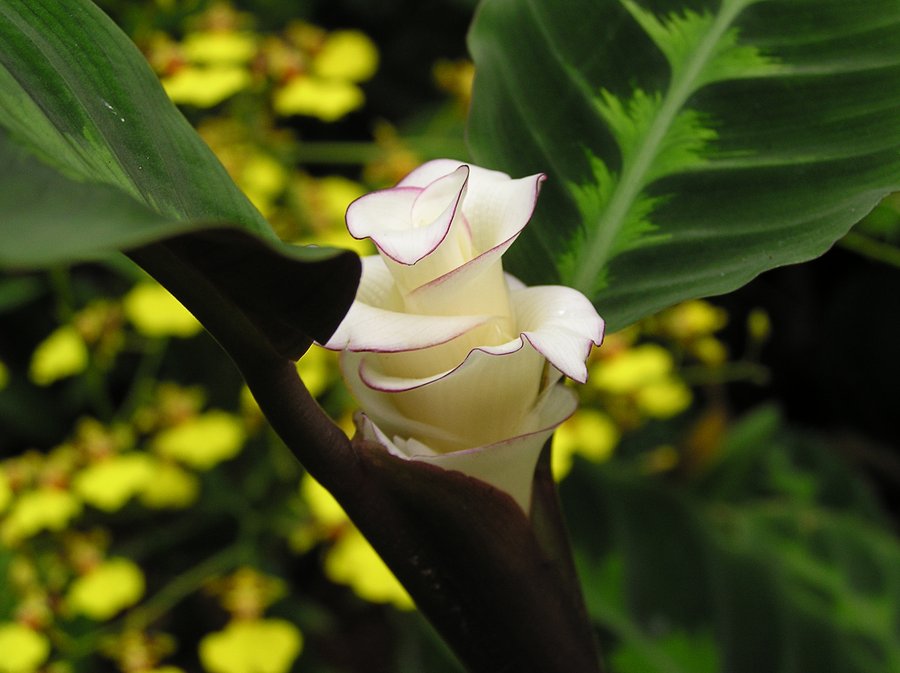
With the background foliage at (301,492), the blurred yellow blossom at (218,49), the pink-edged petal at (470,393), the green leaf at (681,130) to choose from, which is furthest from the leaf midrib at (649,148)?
the blurred yellow blossom at (218,49)

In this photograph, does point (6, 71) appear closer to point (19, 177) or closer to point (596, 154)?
point (19, 177)

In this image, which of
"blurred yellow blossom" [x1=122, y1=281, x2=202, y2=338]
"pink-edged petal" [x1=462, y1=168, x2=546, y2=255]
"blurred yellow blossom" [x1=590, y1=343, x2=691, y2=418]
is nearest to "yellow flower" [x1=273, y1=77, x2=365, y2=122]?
"blurred yellow blossom" [x1=122, y1=281, x2=202, y2=338]

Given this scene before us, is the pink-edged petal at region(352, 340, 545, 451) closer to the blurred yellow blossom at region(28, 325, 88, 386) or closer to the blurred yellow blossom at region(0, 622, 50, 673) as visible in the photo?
the blurred yellow blossom at region(0, 622, 50, 673)

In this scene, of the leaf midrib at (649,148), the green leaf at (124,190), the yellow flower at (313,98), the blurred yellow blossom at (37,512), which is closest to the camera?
the green leaf at (124,190)

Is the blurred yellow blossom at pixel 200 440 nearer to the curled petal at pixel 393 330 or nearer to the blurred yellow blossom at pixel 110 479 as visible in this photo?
the blurred yellow blossom at pixel 110 479

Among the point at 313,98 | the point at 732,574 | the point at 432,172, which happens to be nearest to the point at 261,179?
the point at 313,98

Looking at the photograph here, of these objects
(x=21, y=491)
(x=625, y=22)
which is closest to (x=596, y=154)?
(x=625, y=22)
